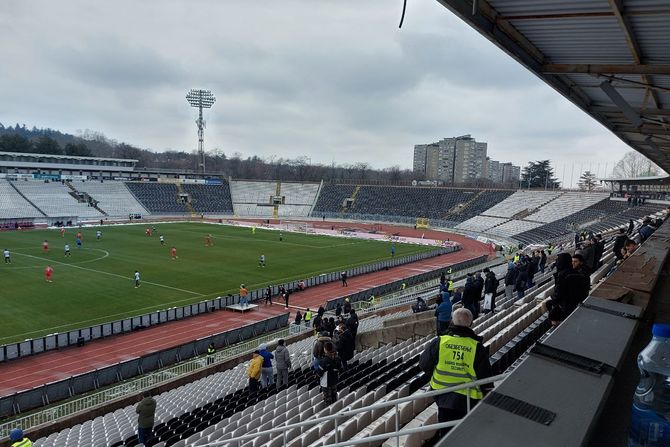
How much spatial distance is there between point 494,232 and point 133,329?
53788mm

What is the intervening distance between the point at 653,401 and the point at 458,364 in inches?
76.8

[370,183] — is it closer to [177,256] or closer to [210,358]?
[177,256]

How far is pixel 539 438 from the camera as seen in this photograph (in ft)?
8.57

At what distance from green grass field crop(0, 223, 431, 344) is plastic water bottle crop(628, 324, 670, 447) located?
24.6m

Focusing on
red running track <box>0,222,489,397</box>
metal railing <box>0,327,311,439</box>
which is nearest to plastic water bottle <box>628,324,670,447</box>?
metal railing <box>0,327,311,439</box>

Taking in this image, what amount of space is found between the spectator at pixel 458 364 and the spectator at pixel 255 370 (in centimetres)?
798

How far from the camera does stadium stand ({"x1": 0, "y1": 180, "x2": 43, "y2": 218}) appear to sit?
6512cm

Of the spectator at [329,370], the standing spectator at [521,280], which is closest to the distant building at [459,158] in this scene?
the standing spectator at [521,280]

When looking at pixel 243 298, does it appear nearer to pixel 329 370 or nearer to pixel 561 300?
pixel 329 370

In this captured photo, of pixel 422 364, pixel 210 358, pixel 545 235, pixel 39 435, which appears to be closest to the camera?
pixel 422 364

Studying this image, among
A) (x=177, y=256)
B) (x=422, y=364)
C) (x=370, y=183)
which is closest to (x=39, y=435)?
(x=422, y=364)

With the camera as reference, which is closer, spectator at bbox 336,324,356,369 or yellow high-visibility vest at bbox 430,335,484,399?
yellow high-visibility vest at bbox 430,335,484,399

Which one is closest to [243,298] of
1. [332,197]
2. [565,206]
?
[565,206]

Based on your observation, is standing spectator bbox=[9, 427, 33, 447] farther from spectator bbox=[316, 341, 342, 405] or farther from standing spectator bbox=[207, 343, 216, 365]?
standing spectator bbox=[207, 343, 216, 365]
